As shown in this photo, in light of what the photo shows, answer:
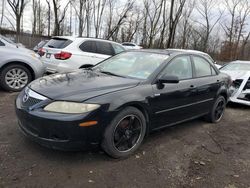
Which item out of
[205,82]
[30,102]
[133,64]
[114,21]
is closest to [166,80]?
[133,64]

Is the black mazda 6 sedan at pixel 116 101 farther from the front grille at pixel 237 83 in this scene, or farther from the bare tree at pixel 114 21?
the bare tree at pixel 114 21

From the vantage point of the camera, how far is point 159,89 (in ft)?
13.1

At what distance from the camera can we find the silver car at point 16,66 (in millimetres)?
6617

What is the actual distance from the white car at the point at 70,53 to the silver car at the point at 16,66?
0.75 meters

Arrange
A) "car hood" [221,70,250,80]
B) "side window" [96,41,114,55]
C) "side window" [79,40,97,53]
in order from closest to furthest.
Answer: "car hood" [221,70,250,80]
"side window" [79,40,97,53]
"side window" [96,41,114,55]

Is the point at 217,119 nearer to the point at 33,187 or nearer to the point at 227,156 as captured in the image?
the point at 227,156

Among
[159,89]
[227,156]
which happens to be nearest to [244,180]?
[227,156]

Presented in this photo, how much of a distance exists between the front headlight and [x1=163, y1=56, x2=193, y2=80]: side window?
5.05 ft

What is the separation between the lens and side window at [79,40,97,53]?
821 centimetres

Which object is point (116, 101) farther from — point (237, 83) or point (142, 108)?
point (237, 83)

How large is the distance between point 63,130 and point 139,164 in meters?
1.12

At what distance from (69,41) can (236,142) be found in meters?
5.50

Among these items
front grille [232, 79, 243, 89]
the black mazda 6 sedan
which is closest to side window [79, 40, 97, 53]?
the black mazda 6 sedan

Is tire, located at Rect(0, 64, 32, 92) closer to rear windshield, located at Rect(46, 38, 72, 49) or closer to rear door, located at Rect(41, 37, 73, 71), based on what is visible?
rear door, located at Rect(41, 37, 73, 71)
